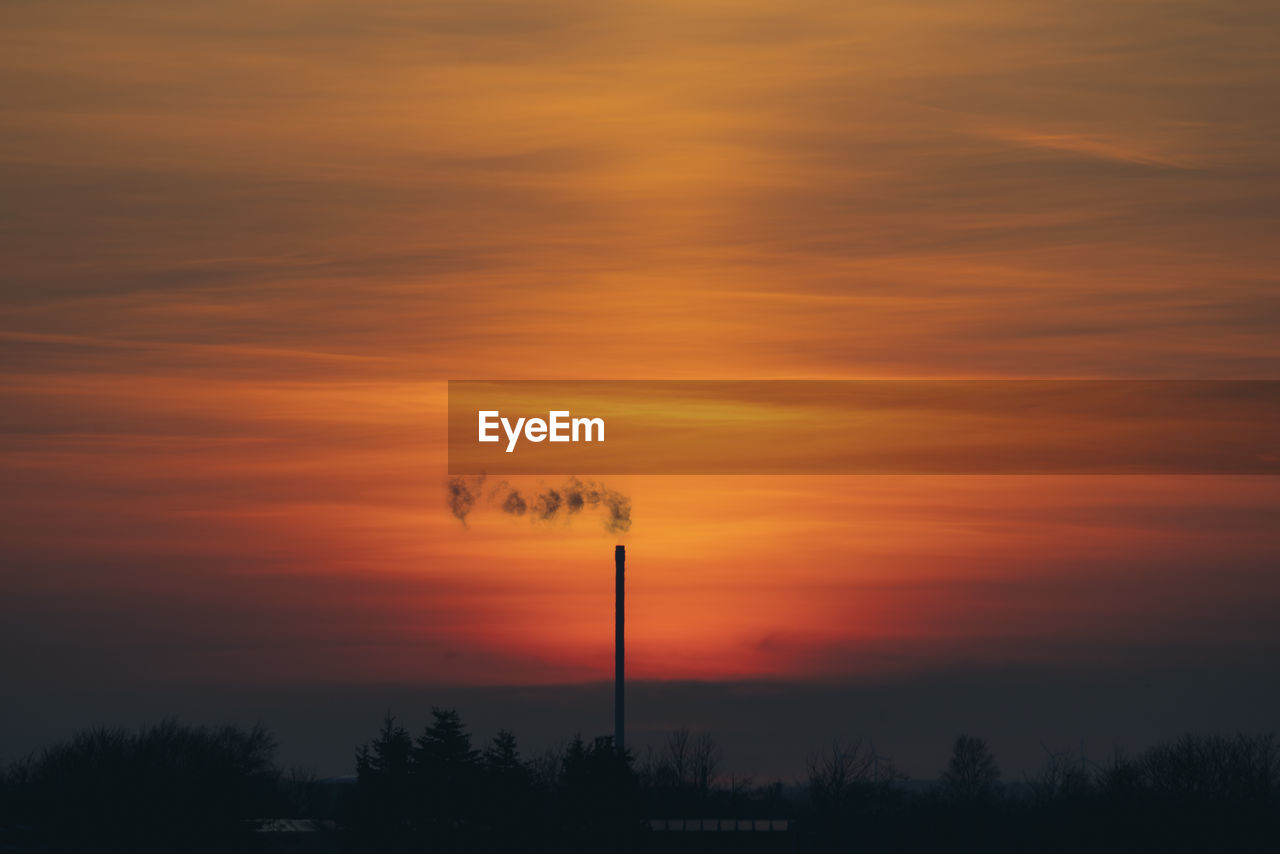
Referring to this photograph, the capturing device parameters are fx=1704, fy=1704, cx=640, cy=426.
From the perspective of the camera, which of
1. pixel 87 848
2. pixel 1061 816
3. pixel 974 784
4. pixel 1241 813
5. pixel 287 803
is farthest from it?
pixel 974 784

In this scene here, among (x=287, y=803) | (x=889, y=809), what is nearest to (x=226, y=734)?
(x=287, y=803)

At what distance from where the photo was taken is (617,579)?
76.9 metres

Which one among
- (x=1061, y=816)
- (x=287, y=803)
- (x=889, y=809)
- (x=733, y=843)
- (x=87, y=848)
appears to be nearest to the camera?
(x=87, y=848)

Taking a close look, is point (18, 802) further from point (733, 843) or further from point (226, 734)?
point (733, 843)

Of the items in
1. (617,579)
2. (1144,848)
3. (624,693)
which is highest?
(617,579)

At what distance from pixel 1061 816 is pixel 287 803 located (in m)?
41.4

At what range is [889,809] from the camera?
4245 inches

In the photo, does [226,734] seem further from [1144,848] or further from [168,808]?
[1144,848]

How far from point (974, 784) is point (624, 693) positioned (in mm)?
67909

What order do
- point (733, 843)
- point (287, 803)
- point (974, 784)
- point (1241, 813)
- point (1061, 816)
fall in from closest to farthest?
point (733, 843) → point (1241, 813) → point (1061, 816) → point (287, 803) → point (974, 784)

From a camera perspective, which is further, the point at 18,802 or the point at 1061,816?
the point at 1061,816

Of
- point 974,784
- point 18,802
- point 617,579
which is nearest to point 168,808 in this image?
point 18,802

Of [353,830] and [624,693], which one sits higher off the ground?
[624,693]

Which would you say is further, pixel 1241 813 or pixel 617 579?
pixel 1241 813
